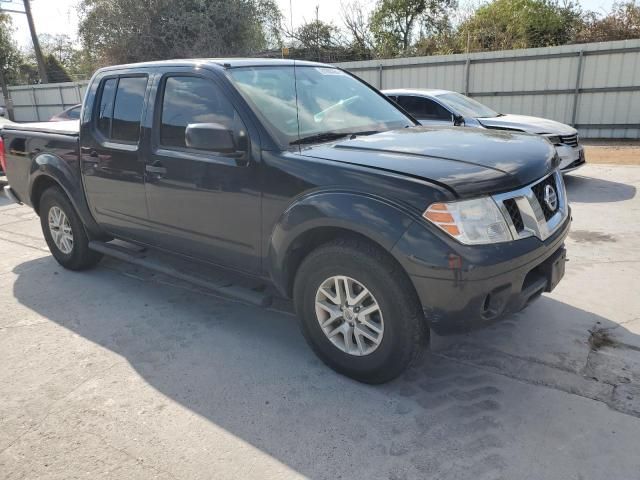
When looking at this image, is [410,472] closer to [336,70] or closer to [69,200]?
[336,70]

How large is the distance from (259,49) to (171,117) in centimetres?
2251

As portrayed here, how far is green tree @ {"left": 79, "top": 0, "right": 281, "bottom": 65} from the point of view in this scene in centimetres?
2275

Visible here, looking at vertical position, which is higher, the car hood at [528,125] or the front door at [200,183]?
the front door at [200,183]

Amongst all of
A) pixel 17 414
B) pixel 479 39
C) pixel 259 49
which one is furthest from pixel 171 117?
pixel 259 49

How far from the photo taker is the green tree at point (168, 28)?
2275 centimetres

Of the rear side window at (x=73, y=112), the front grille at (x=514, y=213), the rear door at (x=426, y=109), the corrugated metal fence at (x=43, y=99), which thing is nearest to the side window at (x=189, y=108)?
the front grille at (x=514, y=213)

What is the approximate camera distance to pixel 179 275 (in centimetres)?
407

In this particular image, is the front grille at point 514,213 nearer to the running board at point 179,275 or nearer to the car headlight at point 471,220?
the car headlight at point 471,220

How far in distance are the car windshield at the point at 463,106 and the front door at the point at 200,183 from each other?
575 centimetres

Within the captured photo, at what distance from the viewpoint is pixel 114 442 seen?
2725 mm

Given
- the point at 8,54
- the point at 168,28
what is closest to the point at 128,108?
the point at 168,28

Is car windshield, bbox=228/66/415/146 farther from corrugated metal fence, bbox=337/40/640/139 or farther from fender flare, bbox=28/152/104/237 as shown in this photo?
corrugated metal fence, bbox=337/40/640/139

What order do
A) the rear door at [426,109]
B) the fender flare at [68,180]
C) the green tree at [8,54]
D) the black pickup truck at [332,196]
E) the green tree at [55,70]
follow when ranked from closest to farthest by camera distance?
the black pickup truck at [332,196] → the fender flare at [68,180] → the rear door at [426,109] → the green tree at [8,54] → the green tree at [55,70]

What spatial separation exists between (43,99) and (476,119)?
24734 mm
